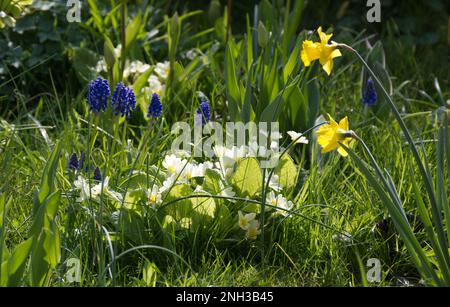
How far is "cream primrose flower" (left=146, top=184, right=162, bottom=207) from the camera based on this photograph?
2.08 meters

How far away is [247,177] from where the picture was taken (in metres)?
2.17

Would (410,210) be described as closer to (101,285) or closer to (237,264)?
(237,264)

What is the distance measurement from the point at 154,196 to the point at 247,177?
0.87 feet

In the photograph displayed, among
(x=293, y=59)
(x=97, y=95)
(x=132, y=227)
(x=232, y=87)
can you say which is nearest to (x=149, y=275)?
(x=132, y=227)

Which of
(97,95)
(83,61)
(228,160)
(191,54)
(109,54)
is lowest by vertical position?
(228,160)

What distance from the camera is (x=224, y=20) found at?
3432mm

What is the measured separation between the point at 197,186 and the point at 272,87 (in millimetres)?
613

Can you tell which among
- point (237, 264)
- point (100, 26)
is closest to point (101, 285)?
point (237, 264)

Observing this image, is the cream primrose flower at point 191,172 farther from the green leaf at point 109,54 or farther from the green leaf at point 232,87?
the green leaf at point 109,54

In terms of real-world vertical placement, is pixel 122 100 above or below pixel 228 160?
above

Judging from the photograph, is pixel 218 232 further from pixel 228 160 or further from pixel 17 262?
pixel 17 262

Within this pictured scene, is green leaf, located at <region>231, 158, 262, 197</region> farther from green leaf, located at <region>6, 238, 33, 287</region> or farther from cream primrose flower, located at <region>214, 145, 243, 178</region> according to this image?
green leaf, located at <region>6, 238, 33, 287</region>
